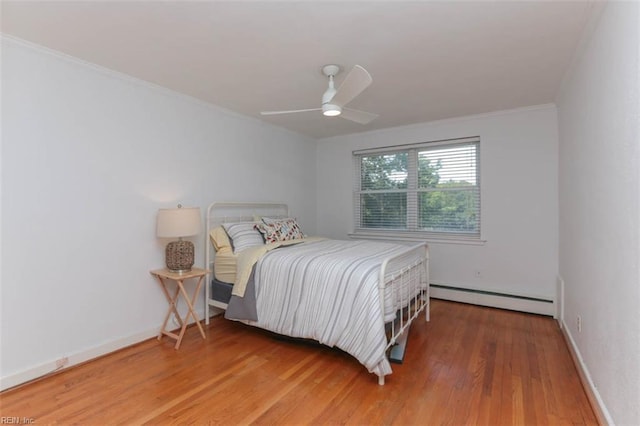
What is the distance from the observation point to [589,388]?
6.36 ft

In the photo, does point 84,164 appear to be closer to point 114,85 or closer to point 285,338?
point 114,85

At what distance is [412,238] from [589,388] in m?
2.54

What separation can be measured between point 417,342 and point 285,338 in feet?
3.80

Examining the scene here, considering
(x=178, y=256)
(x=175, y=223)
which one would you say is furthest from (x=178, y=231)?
(x=178, y=256)

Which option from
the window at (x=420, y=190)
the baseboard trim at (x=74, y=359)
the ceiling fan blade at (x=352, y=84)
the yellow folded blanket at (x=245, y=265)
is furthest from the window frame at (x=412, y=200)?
the baseboard trim at (x=74, y=359)

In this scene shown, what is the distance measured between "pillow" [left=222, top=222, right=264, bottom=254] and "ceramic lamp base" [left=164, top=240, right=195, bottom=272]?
0.48 meters

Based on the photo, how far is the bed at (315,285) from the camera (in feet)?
7.17

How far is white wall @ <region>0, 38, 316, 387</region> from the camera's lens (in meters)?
2.12

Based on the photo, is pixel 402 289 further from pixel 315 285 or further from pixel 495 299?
pixel 495 299

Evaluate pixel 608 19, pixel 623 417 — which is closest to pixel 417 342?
pixel 623 417

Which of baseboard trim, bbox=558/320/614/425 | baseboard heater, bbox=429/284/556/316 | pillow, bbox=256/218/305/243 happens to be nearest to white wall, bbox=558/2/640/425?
baseboard trim, bbox=558/320/614/425

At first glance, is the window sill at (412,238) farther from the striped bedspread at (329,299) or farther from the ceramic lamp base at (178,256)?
the ceramic lamp base at (178,256)

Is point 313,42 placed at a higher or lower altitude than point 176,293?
higher

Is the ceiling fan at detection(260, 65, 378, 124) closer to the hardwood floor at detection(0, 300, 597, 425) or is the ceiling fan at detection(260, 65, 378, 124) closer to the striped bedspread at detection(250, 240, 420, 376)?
the striped bedspread at detection(250, 240, 420, 376)
